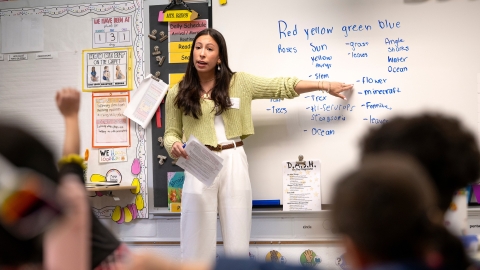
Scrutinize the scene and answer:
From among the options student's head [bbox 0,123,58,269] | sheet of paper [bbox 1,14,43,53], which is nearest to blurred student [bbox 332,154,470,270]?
student's head [bbox 0,123,58,269]

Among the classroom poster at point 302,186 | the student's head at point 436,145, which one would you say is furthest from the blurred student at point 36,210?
the classroom poster at point 302,186

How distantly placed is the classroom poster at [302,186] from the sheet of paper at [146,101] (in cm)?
89

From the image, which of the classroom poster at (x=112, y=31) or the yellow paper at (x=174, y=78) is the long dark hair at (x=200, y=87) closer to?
the yellow paper at (x=174, y=78)

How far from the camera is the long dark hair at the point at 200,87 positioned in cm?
285

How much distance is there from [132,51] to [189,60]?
1.82 ft

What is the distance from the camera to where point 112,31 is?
3.37m

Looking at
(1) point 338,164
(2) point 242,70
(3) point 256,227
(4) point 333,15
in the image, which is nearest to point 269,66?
(2) point 242,70

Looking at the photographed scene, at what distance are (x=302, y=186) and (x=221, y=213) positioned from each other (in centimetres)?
55

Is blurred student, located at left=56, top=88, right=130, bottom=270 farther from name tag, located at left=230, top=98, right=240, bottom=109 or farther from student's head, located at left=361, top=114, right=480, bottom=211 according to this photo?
name tag, located at left=230, top=98, right=240, bottom=109

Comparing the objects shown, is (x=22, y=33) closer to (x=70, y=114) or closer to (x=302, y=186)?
(x=302, y=186)

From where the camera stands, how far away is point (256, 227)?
10.3ft

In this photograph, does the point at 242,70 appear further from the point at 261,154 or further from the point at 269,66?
the point at 261,154

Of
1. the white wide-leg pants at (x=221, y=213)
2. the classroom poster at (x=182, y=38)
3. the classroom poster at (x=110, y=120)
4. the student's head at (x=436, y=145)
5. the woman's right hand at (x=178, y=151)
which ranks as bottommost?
the white wide-leg pants at (x=221, y=213)

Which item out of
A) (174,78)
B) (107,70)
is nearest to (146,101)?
(174,78)
